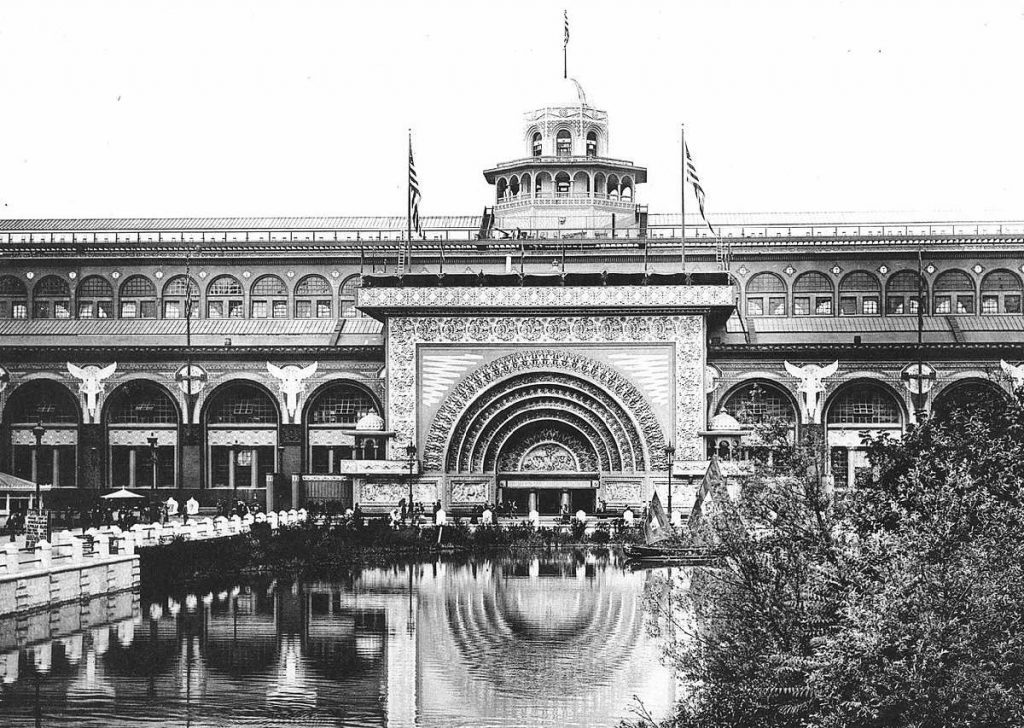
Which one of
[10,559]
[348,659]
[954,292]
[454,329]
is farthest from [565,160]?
[348,659]

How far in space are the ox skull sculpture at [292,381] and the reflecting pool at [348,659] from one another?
30.3 meters

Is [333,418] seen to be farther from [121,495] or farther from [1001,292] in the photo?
[1001,292]

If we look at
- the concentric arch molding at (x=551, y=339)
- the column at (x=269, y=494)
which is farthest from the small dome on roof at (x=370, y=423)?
the column at (x=269, y=494)

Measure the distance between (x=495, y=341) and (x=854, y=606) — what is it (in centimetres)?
4896

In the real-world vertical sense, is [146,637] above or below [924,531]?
below

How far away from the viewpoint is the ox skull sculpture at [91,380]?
74.2 m

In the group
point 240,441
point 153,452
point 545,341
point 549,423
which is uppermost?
point 545,341

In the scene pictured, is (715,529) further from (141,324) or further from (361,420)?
(141,324)

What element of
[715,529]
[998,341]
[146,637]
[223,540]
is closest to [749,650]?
[715,529]

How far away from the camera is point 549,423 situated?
67.4m

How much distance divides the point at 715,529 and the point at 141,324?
62707 mm

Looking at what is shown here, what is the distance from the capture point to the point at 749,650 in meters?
20.3

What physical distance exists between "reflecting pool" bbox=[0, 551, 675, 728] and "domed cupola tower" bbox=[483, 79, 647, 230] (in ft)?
128

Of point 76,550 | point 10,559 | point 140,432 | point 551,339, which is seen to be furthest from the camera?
point 140,432
